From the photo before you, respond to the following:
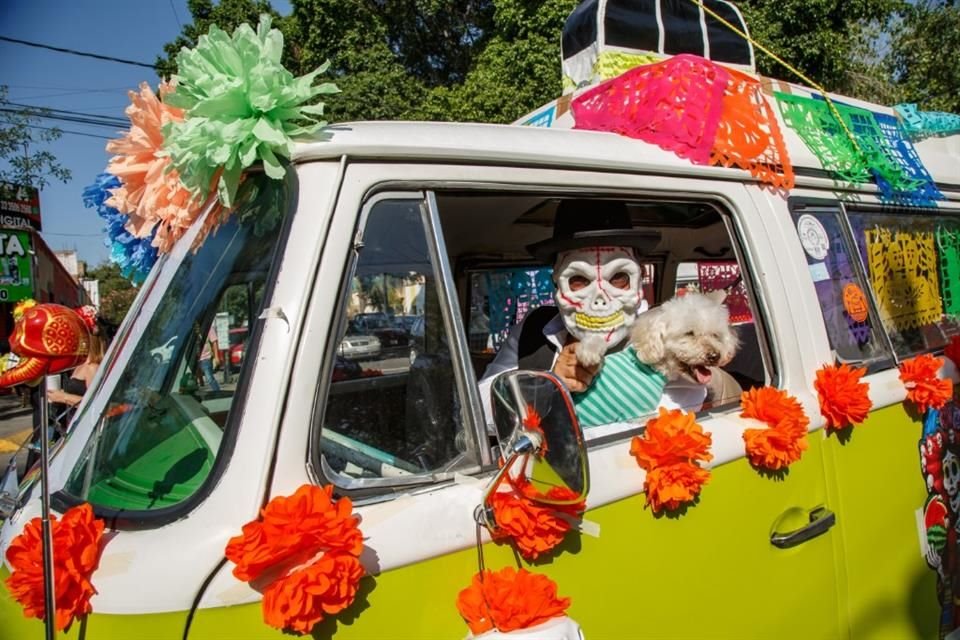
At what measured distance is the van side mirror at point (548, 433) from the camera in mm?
1258

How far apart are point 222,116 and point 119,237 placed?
80 centimetres

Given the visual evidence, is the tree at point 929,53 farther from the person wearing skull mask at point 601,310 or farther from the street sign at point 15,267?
the street sign at point 15,267

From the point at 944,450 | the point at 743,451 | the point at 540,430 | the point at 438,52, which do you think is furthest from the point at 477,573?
the point at 438,52

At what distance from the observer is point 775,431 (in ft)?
5.80

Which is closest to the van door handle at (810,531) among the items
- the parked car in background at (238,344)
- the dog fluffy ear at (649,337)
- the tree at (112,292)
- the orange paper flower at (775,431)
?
the orange paper flower at (775,431)

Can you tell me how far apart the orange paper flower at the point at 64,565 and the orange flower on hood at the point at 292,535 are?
0.93 ft

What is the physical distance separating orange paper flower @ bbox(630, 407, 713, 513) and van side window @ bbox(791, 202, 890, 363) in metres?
0.79

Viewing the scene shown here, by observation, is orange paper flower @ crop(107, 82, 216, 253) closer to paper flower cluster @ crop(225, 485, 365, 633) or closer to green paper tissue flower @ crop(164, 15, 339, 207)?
green paper tissue flower @ crop(164, 15, 339, 207)

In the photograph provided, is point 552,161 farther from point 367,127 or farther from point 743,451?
point 743,451

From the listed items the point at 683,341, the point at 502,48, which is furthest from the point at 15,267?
the point at 683,341

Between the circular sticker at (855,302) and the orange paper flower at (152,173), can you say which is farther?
the circular sticker at (855,302)

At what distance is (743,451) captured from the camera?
69.7 inches

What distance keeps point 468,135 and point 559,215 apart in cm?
80

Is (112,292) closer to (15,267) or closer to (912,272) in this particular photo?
(15,267)
